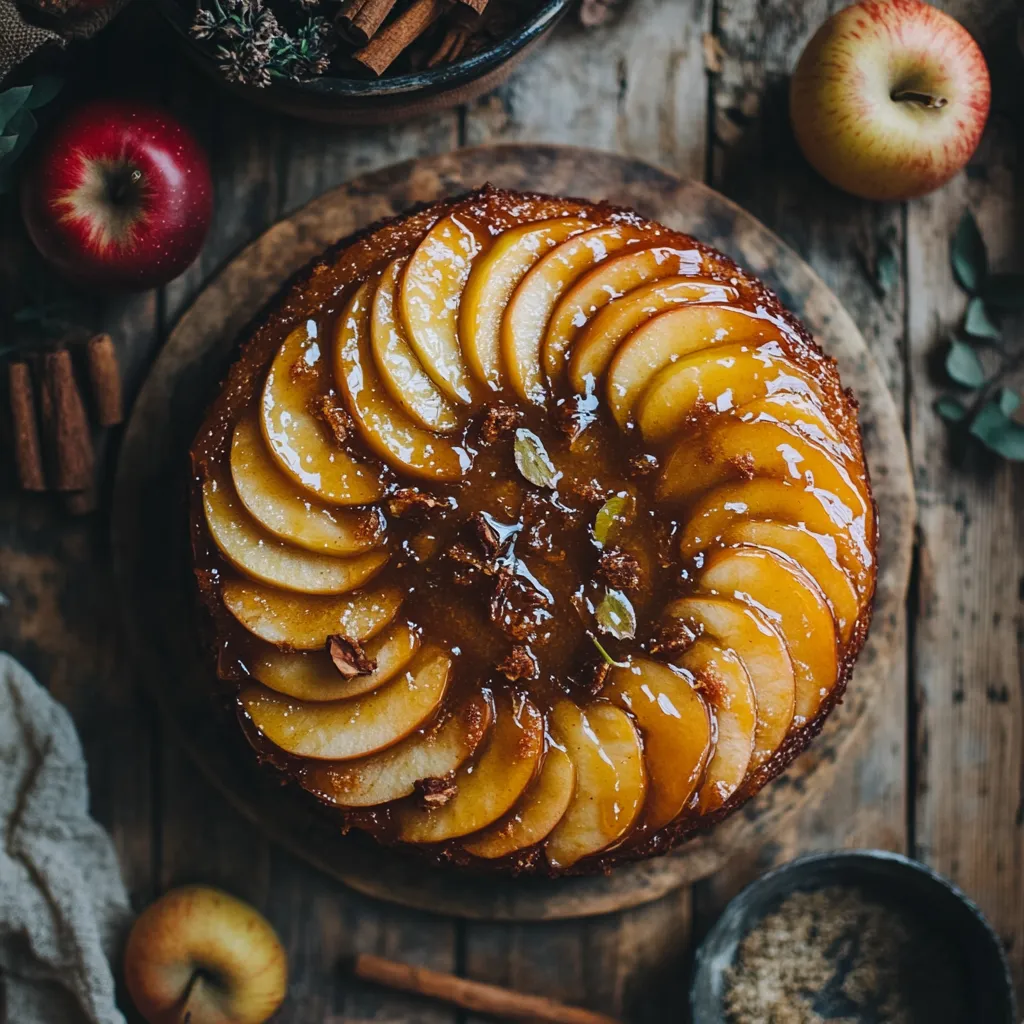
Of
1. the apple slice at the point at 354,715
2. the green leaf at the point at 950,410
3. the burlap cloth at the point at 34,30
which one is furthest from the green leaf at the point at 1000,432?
the burlap cloth at the point at 34,30

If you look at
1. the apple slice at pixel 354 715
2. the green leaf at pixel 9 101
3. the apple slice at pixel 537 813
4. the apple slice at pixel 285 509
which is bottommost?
the apple slice at pixel 537 813

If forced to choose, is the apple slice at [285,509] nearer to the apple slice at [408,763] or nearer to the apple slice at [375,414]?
the apple slice at [375,414]

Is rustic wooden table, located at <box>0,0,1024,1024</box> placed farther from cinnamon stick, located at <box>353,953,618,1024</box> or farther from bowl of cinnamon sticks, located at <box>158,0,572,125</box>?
bowl of cinnamon sticks, located at <box>158,0,572,125</box>

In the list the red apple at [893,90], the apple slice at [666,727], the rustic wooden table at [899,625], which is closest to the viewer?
the apple slice at [666,727]

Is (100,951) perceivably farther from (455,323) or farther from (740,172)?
(740,172)

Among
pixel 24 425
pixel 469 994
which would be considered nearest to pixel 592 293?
pixel 24 425
